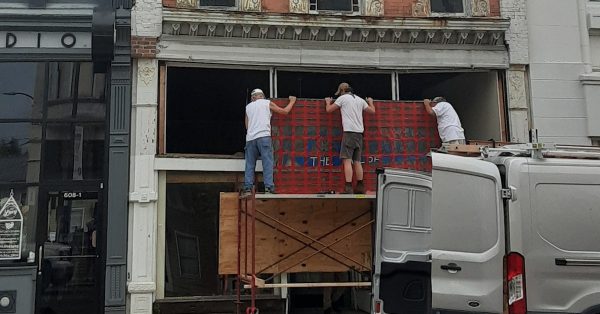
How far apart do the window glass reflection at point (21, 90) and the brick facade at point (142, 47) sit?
4.74 ft

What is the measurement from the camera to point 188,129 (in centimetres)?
962

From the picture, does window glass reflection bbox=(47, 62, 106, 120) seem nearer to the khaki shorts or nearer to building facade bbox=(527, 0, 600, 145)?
the khaki shorts

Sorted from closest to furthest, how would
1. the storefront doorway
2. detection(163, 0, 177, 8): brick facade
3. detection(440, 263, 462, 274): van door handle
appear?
detection(440, 263, 462, 274): van door handle
the storefront doorway
detection(163, 0, 177, 8): brick facade

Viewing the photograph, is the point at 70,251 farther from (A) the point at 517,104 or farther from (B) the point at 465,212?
(A) the point at 517,104

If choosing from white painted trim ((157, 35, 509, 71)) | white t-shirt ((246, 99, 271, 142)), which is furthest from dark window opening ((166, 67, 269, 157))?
white t-shirt ((246, 99, 271, 142))

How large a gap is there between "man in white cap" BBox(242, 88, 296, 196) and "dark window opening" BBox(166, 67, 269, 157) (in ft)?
3.14

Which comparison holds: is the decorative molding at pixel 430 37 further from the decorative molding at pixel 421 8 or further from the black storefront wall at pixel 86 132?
the black storefront wall at pixel 86 132

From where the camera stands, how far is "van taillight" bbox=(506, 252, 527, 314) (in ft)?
17.5

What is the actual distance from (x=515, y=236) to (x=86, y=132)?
21.7 feet

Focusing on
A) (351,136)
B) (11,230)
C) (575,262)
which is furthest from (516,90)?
(11,230)

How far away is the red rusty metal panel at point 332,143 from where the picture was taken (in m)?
8.72

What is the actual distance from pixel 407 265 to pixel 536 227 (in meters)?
1.50

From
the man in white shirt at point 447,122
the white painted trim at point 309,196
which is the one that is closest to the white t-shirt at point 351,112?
the white painted trim at point 309,196

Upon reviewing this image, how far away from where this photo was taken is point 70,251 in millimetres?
8820
